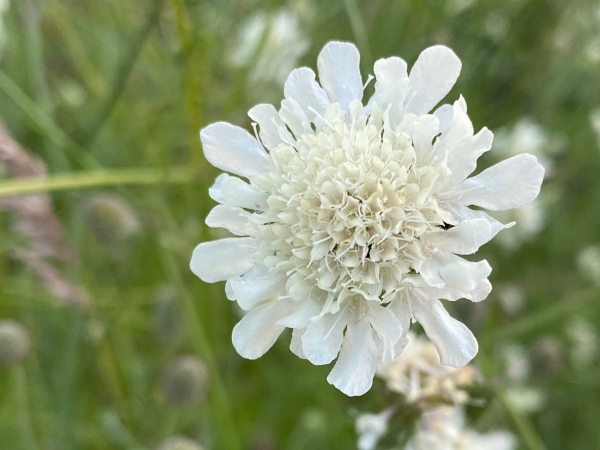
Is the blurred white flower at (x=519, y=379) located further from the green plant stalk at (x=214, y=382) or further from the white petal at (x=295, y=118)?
the white petal at (x=295, y=118)

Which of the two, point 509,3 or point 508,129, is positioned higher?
point 509,3

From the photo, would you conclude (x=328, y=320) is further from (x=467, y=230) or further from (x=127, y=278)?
(x=127, y=278)

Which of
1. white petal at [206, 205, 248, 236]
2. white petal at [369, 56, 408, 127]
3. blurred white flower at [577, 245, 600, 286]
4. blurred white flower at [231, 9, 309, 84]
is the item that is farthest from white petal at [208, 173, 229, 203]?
blurred white flower at [577, 245, 600, 286]

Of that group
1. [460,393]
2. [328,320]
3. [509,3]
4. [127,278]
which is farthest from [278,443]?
[509,3]

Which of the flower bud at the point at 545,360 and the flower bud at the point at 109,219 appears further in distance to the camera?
the flower bud at the point at 545,360

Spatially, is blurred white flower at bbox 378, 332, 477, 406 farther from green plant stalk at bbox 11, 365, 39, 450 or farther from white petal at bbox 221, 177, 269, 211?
green plant stalk at bbox 11, 365, 39, 450

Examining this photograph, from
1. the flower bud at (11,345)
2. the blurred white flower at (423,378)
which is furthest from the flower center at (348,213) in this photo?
the flower bud at (11,345)
